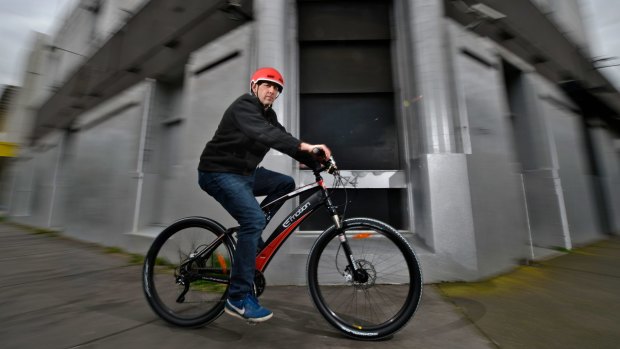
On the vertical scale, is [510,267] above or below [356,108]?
below

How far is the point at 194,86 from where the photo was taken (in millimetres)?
4648

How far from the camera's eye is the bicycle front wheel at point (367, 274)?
6.25ft

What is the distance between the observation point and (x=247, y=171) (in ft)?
7.28

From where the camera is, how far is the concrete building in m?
3.53

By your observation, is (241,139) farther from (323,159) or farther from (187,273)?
(187,273)

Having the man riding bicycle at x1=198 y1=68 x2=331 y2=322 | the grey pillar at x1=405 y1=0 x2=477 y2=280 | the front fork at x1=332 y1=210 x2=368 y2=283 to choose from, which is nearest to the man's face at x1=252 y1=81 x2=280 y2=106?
the man riding bicycle at x1=198 y1=68 x2=331 y2=322

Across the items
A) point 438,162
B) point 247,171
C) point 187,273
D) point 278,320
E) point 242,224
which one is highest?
point 438,162

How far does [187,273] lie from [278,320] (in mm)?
822

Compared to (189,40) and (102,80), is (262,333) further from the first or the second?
(102,80)

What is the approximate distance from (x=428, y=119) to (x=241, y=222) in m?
2.78

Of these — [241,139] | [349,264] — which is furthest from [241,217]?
[349,264]

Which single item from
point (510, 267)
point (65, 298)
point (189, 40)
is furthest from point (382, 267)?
point (189, 40)

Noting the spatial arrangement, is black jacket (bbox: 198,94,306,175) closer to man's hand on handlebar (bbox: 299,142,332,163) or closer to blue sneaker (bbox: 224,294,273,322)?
man's hand on handlebar (bbox: 299,142,332,163)

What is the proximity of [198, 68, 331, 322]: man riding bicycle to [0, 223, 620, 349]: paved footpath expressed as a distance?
355 mm
